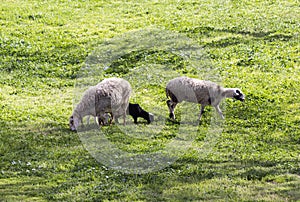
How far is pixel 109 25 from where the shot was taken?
26.8m

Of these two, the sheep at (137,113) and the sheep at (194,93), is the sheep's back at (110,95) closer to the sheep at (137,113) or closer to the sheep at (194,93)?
the sheep at (137,113)

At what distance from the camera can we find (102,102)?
16.2 m

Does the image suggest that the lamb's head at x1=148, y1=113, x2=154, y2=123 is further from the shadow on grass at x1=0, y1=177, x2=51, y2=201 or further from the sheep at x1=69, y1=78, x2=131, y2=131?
the shadow on grass at x1=0, y1=177, x2=51, y2=201

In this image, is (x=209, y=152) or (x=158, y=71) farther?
(x=158, y=71)

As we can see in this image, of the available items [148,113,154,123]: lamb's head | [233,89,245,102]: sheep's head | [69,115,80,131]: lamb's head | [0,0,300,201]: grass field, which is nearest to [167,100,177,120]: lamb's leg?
[0,0,300,201]: grass field

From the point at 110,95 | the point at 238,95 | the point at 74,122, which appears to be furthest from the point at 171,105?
the point at 74,122

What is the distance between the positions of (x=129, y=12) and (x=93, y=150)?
1426 centimetres

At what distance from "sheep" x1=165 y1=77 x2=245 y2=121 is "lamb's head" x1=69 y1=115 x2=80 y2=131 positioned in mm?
2778

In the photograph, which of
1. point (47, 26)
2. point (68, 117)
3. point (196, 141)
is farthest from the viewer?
point (47, 26)

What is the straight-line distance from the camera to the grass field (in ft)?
43.6

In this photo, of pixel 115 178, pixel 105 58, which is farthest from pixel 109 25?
pixel 115 178

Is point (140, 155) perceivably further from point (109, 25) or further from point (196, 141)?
point (109, 25)

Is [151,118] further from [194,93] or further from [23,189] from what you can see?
[23,189]

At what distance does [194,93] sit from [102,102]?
2.71 metres
